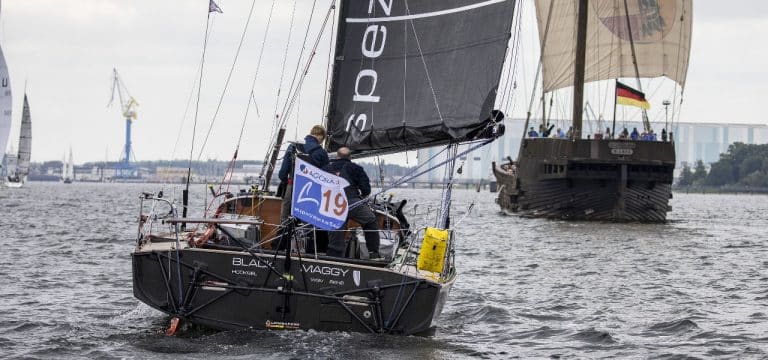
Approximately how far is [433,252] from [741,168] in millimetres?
166324

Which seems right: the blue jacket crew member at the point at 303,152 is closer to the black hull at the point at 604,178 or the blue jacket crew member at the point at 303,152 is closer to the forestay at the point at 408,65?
the forestay at the point at 408,65

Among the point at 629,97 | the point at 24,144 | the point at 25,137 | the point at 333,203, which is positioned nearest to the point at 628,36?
the point at 629,97

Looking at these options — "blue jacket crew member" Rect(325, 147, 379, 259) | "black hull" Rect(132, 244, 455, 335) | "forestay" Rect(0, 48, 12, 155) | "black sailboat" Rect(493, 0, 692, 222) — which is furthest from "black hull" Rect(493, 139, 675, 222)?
"forestay" Rect(0, 48, 12, 155)

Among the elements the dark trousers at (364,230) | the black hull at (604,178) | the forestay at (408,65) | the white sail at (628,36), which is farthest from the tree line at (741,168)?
the dark trousers at (364,230)

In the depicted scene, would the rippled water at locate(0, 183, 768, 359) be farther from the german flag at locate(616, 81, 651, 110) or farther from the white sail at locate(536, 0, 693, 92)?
the white sail at locate(536, 0, 693, 92)

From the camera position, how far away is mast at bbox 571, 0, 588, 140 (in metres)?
48.7

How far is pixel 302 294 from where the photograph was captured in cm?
1384

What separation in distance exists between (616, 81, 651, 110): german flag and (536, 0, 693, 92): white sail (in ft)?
25.0

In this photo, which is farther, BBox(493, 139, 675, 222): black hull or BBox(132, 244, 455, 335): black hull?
BBox(493, 139, 675, 222): black hull

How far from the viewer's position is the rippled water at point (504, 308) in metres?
13.8

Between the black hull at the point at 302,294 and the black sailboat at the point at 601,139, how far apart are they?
110 ft

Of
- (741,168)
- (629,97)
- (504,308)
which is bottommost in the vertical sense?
(504,308)

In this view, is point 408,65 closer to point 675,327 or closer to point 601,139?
point 675,327

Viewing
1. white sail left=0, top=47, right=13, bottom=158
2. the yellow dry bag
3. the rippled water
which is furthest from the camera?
white sail left=0, top=47, right=13, bottom=158
